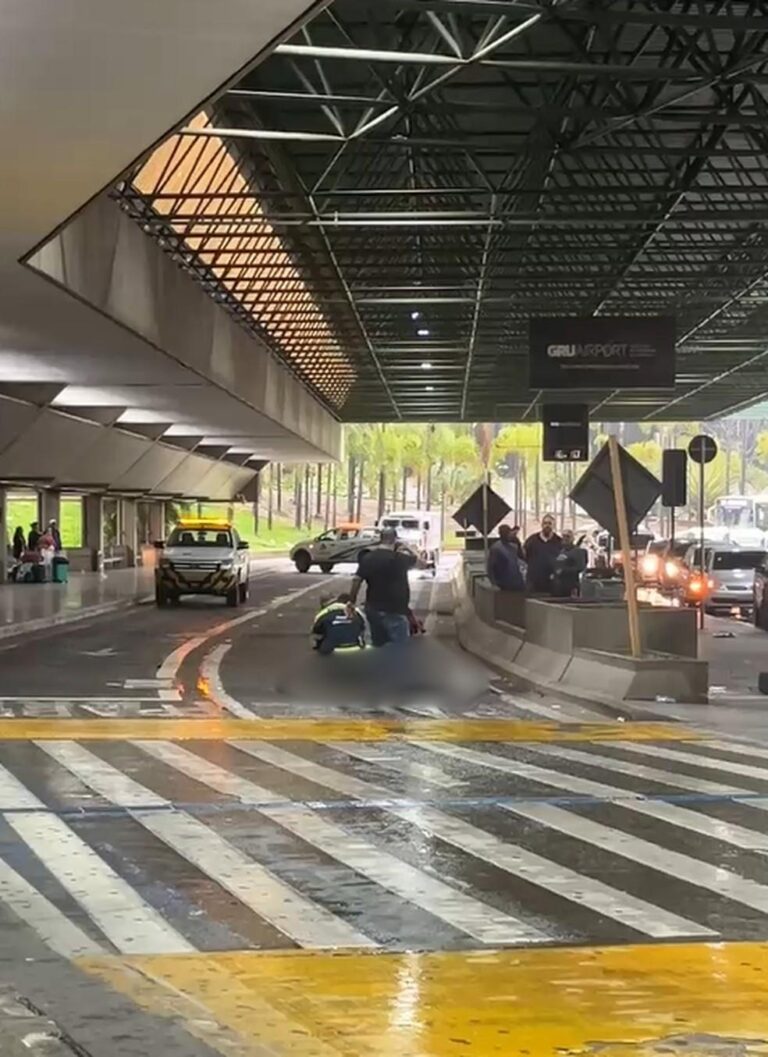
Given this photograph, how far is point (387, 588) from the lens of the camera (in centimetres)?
1692

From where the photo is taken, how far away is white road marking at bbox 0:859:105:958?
6.56 m

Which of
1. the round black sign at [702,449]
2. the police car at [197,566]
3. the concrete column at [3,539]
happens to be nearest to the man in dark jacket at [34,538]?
the concrete column at [3,539]

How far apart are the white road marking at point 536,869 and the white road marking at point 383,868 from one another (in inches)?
18.7

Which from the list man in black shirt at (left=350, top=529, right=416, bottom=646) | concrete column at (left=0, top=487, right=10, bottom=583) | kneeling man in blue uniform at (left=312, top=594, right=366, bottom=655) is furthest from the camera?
concrete column at (left=0, top=487, right=10, bottom=583)

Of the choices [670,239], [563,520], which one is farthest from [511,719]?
[563,520]

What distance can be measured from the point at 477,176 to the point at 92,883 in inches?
916

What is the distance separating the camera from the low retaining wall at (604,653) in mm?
16359

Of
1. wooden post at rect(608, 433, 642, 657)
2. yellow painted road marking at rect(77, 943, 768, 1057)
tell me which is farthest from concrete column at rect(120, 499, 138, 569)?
yellow painted road marking at rect(77, 943, 768, 1057)

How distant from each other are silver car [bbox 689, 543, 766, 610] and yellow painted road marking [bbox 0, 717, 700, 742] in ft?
71.0

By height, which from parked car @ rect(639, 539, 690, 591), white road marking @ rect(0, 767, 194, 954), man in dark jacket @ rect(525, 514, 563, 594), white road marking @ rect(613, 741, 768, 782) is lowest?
white road marking @ rect(613, 741, 768, 782)

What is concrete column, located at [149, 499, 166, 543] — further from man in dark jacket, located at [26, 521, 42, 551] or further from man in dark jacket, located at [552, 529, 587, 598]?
man in dark jacket, located at [552, 529, 587, 598]

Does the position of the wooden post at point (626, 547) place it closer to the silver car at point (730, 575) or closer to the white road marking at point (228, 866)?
the white road marking at point (228, 866)

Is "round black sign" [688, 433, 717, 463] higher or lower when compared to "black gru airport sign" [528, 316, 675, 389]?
lower

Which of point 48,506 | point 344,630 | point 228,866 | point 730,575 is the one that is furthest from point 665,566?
point 228,866
